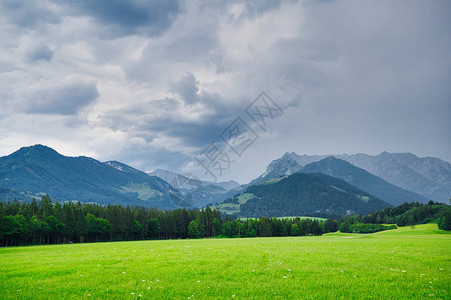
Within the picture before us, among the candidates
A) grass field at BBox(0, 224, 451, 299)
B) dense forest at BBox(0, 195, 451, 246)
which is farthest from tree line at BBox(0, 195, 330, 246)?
grass field at BBox(0, 224, 451, 299)

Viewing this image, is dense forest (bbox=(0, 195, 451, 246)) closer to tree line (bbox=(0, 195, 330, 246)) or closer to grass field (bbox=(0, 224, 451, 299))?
tree line (bbox=(0, 195, 330, 246))

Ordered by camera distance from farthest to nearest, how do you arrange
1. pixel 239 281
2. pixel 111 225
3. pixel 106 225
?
pixel 111 225 → pixel 106 225 → pixel 239 281

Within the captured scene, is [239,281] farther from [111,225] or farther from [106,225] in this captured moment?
[111,225]

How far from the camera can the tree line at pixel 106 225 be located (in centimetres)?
8962

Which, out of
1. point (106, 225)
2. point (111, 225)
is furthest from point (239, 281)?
point (111, 225)

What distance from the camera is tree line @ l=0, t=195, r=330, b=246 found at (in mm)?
89625

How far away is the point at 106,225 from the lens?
347ft

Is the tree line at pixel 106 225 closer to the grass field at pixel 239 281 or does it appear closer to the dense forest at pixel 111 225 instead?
the dense forest at pixel 111 225

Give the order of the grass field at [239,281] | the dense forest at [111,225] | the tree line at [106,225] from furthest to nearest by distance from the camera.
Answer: the dense forest at [111,225] → the tree line at [106,225] → the grass field at [239,281]

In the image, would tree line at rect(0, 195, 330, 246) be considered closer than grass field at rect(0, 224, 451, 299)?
No

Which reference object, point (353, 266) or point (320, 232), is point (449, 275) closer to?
point (353, 266)

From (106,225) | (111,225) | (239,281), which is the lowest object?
(111,225)

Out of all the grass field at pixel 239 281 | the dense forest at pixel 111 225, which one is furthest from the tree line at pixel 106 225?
the grass field at pixel 239 281

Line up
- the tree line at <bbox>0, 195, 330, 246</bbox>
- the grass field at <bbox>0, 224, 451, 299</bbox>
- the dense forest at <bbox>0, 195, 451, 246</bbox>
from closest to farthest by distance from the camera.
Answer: the grass field at <bbox>0, 224, 451, 299</bbox> < the tree line at <bbox>0, 195, 330, 246</bbox> < the dense forest at <bbox>0, 195, 451, 246</bbox>
